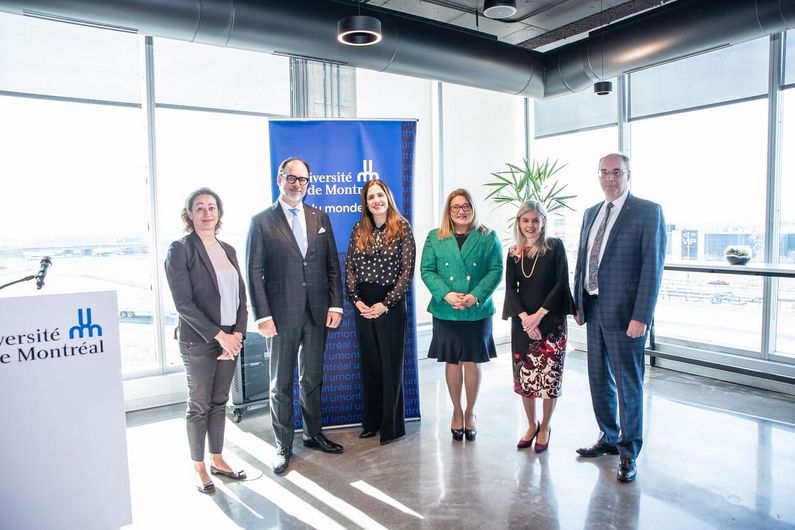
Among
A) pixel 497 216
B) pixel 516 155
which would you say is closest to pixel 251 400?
pixel 497 216

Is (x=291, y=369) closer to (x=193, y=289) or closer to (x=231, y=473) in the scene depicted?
(x=231, y=473)

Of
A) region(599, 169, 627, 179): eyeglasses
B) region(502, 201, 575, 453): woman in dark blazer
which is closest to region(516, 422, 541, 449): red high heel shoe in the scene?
region(502, 201, 575, 453): woman in dark blazer

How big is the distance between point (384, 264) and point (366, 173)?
695mm

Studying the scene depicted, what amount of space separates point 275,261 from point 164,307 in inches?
80.5

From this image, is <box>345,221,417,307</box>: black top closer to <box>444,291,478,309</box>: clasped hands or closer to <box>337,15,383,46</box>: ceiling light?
<box>444,291,478,309</box>: clasped hands

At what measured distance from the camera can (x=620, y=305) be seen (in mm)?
2967

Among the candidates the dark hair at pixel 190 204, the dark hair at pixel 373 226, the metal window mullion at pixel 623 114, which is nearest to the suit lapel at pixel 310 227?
the dark hair at pixel 373 226

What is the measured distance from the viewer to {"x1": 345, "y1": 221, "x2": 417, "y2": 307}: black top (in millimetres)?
3436

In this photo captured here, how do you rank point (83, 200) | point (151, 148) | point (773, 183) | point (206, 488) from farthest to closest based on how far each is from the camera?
point (773, 183)
point (151, 148)
point (83, 200)
point (206, 488)

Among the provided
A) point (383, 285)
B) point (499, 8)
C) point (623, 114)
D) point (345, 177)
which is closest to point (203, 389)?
point (383, 285)

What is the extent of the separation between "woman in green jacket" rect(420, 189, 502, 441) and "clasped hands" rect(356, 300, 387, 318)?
1.08 feet

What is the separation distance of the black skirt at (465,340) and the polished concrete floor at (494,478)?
1.86 ft

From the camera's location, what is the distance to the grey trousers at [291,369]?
10.5 feet

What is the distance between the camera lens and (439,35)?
14.6 ft
